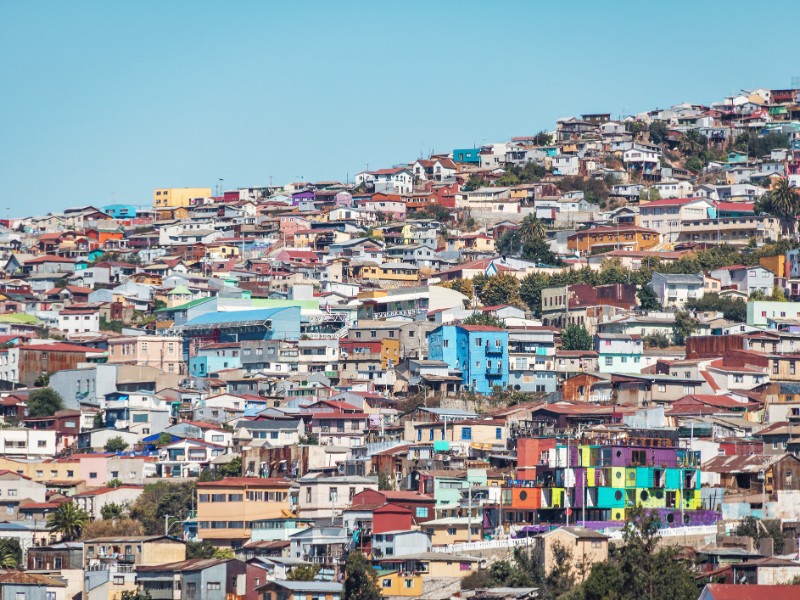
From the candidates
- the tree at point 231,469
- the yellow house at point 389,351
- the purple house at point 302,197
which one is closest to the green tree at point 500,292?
the yellow house at point 389,351

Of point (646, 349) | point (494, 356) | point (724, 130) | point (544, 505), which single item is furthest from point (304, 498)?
point (724, 130)

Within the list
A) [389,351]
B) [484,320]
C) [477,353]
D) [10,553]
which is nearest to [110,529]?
[10,553]

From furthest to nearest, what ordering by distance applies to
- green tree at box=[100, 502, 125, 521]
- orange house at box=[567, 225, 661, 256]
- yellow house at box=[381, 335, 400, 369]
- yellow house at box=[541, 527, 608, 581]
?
orange house at box=[567, 225, 661, 256], yellow house at box=[381, 335, 400, 369], green tree at box=[100, 502, 125, 521], yellow house at box=[541, 527, 608, 581]

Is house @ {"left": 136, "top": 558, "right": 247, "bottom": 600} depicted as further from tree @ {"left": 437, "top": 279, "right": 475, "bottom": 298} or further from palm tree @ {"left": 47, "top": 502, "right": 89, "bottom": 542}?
tree @ {"left": 437, "top": 279, "right": 475, "bottom": 298}

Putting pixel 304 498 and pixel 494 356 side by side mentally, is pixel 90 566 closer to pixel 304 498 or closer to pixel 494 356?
pixel 304 498

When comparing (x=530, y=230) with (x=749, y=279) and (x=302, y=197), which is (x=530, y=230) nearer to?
(x=749, y=279)

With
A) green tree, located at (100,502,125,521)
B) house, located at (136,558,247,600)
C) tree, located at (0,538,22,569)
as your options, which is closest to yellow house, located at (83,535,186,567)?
house, located at (136,558,247,600)
